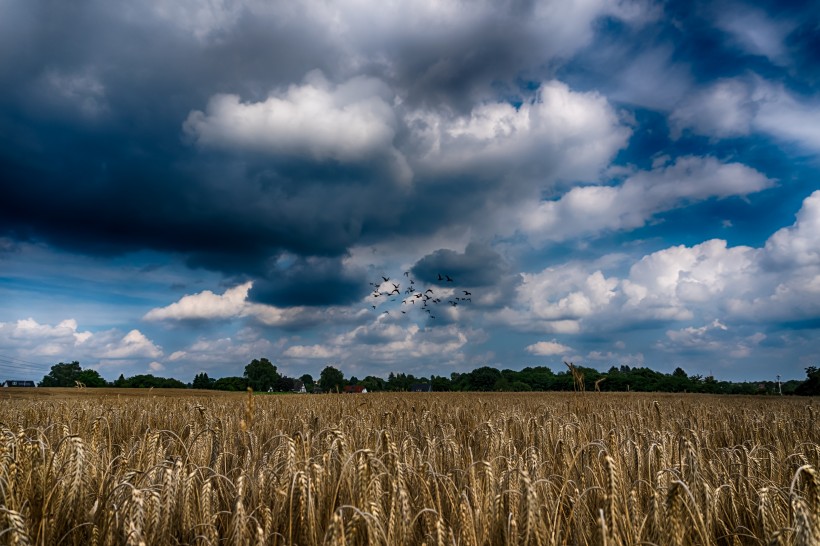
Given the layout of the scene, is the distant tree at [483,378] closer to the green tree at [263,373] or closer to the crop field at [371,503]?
the green tree at [263,373]

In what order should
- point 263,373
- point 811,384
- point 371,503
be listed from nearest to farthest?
1. point 371,503
2. point 811,384
3. point 263,373

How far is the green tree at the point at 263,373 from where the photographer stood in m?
112

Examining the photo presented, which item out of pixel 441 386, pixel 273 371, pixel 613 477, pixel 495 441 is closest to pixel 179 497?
pixel 613 477

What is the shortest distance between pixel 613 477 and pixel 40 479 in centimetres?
482

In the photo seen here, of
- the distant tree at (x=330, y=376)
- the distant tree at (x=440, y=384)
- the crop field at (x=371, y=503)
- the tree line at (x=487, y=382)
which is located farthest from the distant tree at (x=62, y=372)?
the crop field at (x=371, y=503)

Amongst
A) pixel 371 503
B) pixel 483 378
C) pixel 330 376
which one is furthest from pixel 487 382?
pixel 371 503

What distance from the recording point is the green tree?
369ft

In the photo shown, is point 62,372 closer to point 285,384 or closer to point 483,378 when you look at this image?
point 285,384

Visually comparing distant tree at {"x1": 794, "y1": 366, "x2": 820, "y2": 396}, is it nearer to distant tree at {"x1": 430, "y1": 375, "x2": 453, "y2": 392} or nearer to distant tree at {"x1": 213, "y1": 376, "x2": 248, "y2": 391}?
distant tree at {"x1": 430, "y1": 375, "x2": 453, "y2": 392}

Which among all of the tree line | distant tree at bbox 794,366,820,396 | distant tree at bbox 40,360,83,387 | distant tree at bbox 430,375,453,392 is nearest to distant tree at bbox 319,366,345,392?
the tree line

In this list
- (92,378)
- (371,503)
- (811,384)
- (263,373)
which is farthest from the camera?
(263,373)

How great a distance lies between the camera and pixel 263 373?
375ft

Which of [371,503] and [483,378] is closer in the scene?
[371,503]

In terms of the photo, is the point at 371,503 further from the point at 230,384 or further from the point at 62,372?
the point at 62,372
